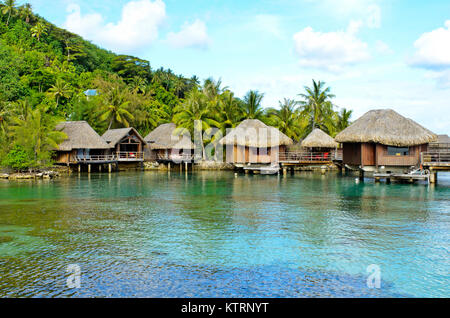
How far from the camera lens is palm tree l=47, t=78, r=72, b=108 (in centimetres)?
4400

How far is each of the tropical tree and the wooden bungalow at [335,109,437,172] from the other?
22425mm

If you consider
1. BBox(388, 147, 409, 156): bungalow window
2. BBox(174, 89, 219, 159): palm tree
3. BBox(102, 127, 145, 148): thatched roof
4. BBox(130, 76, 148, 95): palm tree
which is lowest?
BBox(388, 147, 409, 156): bungalow window

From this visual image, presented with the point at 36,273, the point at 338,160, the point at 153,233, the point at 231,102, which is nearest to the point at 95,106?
the point at 231,102

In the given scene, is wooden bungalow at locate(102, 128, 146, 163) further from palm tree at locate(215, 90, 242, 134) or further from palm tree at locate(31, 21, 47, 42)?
palm tree at locate(31, 21, 47, 42)

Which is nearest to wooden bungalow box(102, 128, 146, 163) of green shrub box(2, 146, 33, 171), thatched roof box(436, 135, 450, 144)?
green shrub box(2, 146, 33, 171)

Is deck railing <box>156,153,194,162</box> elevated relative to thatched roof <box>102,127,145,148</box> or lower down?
lower down

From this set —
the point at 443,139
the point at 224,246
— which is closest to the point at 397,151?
the point at 443,139

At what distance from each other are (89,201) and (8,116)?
1798 centimetres

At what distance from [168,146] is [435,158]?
24715 mm

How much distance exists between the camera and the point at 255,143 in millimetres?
32062

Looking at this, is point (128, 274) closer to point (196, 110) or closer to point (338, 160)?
point (338, 160)

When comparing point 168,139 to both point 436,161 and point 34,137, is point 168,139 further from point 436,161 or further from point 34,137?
point 436,161

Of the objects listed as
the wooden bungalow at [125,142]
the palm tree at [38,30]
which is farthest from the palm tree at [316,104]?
the palm tree at [38,30]
